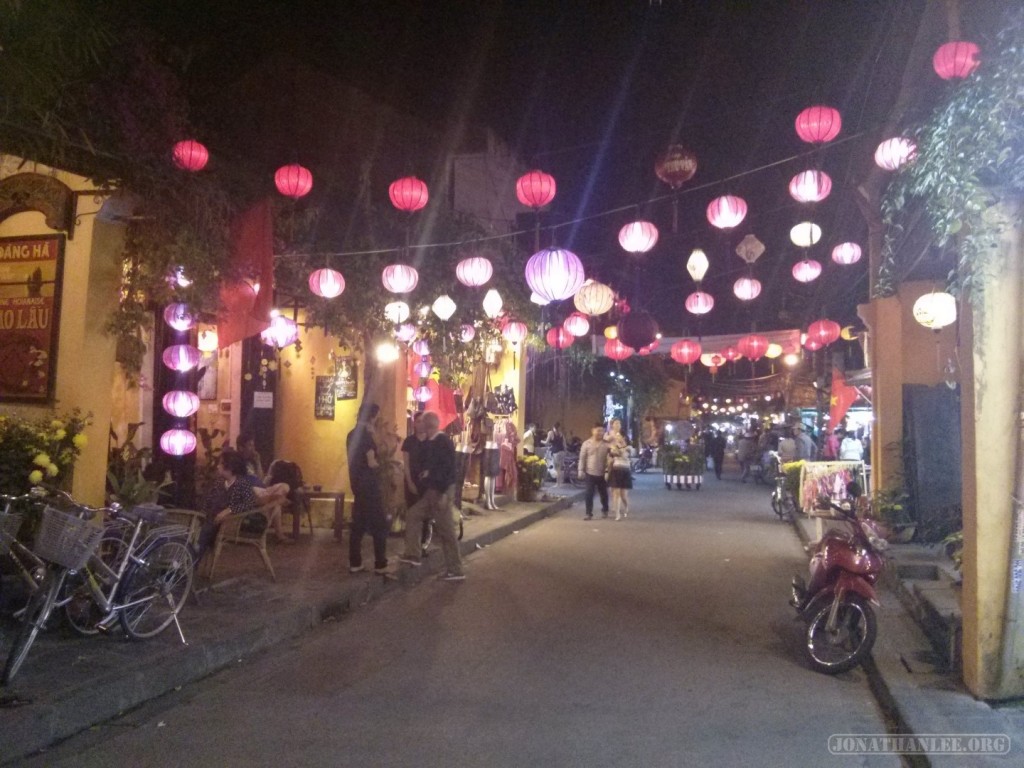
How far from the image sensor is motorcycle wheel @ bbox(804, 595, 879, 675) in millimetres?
6723

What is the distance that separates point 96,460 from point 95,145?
9.53 ft

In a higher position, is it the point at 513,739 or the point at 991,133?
the point at 991,133

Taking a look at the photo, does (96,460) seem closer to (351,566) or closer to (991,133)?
(351,566)

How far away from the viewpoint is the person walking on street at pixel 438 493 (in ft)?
33.9

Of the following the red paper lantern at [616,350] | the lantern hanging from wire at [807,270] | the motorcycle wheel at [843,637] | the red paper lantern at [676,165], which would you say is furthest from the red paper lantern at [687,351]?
the motorcycle wheel at [843,637]

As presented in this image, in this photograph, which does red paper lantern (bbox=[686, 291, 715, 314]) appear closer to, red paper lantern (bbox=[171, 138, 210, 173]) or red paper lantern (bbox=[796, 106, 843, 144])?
red paper lantern (bbox=[796, 106, 843, 144])

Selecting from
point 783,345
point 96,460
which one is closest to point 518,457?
point 783,345

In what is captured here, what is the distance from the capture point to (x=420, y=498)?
10477 millimetres

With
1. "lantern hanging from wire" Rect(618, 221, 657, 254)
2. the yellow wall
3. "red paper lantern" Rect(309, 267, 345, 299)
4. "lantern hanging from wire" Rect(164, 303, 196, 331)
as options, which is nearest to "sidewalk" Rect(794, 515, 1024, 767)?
"lantern hanging from wire" Rect(618, 221, 657, 254)

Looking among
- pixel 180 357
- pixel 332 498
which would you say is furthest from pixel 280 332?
pixel 332 498

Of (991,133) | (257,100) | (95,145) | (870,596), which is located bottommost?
(870,596)

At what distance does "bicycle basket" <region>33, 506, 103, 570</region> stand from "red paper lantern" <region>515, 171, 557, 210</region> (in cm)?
700

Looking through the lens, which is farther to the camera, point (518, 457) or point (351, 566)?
point (518, 457)

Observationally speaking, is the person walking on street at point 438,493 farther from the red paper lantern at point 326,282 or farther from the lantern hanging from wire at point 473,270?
the lantern hanging from wire at point 473,270
